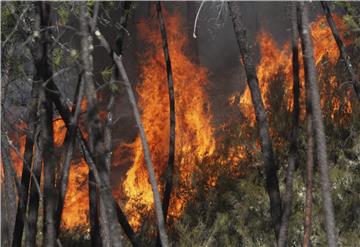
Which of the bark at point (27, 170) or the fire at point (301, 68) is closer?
the bark at point (27, 170)

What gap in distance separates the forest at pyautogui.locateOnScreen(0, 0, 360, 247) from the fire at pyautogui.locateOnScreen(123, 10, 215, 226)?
42 mm

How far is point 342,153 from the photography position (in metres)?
15.8

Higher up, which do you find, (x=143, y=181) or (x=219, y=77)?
(x=219, y=77)

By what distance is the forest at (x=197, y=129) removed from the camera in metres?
9.43

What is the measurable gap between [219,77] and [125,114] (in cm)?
322

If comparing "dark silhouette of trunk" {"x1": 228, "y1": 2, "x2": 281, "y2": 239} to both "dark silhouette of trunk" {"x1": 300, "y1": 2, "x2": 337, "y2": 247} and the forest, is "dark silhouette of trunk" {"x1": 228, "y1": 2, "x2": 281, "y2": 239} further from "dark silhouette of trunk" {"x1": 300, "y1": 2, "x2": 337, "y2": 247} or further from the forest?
"dark silhouette of trunk" {"x1": 300, "y1": 2, "x2": 337, "y2": 247}

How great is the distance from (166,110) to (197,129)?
1270mm

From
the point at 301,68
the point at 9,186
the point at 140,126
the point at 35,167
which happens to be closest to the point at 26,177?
the point at 9,186

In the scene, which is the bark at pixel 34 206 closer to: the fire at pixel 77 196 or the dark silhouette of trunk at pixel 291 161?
the dark silhouette of trunk at pixel 291 161

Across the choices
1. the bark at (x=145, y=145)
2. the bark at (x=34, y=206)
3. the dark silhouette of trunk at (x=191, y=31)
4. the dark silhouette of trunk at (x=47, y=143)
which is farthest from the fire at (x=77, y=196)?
the bark at (x=145, y=145)

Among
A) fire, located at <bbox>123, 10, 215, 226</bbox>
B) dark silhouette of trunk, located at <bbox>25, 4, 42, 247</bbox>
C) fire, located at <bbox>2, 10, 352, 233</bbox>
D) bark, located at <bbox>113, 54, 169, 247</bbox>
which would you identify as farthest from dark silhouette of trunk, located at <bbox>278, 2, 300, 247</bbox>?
fire, located at <bbox>123, 10, 215, 226</bbox>

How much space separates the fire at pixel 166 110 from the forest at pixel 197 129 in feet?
0.14

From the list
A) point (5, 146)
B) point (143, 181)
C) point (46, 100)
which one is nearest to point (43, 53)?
point (46, 100)

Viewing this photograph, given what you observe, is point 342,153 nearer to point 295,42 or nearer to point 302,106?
point 302,106
